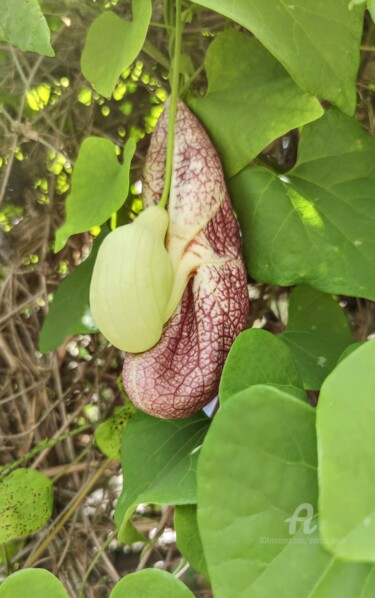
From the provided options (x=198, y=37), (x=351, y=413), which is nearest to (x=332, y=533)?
(x=351, y=413)

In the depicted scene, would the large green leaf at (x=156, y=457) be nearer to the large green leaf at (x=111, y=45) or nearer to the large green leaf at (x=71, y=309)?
the large green leaf at (x=71, y=309)

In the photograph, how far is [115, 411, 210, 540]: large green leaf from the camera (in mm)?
522

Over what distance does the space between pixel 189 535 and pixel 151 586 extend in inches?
2.3

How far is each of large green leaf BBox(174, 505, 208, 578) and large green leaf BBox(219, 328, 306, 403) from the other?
130mm

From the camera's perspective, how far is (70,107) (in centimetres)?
72

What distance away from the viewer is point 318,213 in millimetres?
547

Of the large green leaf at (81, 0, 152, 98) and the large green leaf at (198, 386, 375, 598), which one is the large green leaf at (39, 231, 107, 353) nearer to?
the large green leaf at (81, 0, 152, 98)

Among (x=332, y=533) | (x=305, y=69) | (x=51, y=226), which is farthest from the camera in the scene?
(x=51, y=226)

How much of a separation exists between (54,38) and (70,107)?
74mm

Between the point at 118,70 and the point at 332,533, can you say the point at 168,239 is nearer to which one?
the point at 118,70

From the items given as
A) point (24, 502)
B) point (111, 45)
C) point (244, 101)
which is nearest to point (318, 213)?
point (244, 101)

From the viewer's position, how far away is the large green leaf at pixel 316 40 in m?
0.45

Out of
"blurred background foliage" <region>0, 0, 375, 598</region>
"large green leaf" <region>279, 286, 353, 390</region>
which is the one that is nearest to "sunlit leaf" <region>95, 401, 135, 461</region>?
"blurred background foliage" <region>0, 0, 375, 598</region>

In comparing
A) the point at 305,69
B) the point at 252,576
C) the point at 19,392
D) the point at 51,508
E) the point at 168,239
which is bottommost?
the point at 51,508
